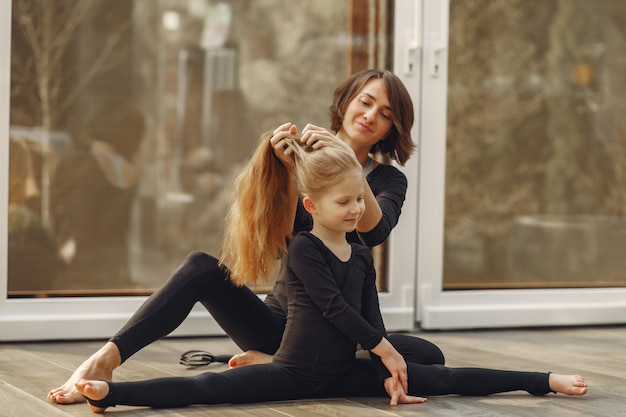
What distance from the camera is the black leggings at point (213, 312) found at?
6.68ft

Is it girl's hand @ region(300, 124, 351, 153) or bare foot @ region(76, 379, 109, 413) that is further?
girl's hand @ region(300, 124, 351, 153)

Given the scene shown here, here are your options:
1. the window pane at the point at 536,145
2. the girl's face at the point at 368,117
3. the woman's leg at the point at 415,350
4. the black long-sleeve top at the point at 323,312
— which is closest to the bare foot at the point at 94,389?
the black long-sleeve top at the point at 323,312

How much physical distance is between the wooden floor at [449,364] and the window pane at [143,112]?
0.36m

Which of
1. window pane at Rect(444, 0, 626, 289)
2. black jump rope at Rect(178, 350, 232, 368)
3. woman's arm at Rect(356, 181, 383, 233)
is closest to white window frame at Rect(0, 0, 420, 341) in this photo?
window pane at Rect(444, 0, 626, 289)

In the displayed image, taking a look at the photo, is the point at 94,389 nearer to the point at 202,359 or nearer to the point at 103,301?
the point at 202,359

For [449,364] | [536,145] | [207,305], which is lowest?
[449,364]

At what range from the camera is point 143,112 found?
306cm

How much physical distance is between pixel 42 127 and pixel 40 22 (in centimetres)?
35

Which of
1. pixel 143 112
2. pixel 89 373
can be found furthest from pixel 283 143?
pixel 143 112

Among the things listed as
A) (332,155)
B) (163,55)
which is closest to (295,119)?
(163,55)

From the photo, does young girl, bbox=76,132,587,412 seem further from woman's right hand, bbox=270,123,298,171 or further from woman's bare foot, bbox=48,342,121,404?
woman's bare foot, bbox=48,342,121,404

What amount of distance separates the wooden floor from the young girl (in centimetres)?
3

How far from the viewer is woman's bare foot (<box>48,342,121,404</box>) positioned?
194 cm

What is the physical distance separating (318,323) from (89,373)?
0.53 m
